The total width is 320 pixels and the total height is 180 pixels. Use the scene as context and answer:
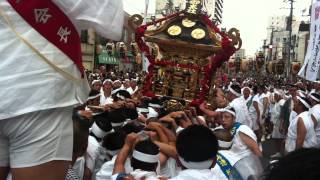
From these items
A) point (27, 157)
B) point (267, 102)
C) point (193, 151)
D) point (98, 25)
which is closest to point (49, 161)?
point (27, 157)

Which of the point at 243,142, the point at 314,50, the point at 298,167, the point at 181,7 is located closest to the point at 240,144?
the point at 243,142

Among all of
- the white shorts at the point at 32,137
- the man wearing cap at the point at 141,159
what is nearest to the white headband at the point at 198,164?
the man wearing cap at the point at 141,159

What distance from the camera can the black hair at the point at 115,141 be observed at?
3.64 m

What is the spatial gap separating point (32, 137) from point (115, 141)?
183 centimetres

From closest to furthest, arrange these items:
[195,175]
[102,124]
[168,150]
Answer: [195,175]
[168,150]
[102,124]

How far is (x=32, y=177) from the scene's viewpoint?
1.84m

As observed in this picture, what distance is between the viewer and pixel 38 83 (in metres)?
1.84

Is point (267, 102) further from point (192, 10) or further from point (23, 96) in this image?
point (23, 96)

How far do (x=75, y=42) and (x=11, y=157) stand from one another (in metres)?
0.54

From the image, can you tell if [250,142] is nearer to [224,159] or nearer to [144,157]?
[224,159]

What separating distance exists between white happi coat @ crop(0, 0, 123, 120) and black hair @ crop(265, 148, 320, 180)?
102cm

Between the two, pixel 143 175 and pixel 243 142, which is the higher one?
pixel 143 175

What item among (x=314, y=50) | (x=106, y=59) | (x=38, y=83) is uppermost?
(x=314, y=50)

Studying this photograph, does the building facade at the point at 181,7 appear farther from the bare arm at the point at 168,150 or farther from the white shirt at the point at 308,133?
the bare arm at the point at 168,150
